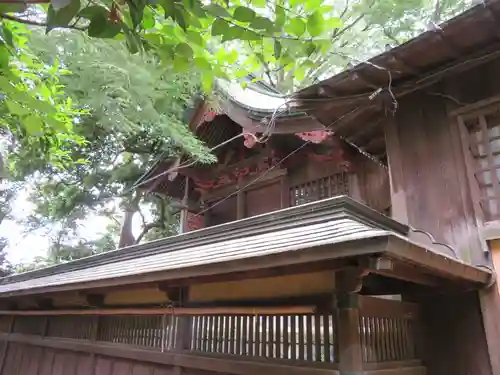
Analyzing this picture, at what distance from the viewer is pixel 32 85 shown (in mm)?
4301

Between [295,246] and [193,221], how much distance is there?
22.8 feet

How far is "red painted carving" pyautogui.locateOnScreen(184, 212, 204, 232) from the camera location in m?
9.98

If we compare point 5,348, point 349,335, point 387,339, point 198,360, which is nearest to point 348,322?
point 349,335

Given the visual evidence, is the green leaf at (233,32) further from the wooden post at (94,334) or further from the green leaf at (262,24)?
the wooden post at (94,334)

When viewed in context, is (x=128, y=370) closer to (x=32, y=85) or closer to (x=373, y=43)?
(x=32, y=85)

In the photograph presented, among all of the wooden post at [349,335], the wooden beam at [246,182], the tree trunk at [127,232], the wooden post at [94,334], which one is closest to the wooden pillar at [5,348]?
the wooden post at [94,334]

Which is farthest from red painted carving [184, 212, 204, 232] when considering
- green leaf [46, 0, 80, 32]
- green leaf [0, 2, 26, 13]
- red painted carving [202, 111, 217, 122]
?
green leaf [46, 0, 80, 32]

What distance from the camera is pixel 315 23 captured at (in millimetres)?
2240

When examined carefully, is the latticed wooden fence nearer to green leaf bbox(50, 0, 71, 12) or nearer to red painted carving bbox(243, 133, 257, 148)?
green leaf bbox(50, 0, 71, 12)

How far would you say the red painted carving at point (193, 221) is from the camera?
32.7ft

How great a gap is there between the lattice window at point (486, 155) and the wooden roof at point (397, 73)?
0.65 meters

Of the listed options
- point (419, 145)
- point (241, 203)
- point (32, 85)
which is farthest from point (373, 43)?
point (32, 85)

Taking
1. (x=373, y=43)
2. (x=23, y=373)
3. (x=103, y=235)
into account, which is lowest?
(x=23, y=373)

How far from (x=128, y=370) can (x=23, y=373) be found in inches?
171
